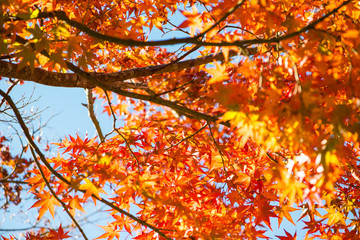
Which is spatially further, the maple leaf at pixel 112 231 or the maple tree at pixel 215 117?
the maple leaf at pixel 112 231

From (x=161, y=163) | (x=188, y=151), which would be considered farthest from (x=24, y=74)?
(x=188, y=151)

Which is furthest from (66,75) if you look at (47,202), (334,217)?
(334,217)

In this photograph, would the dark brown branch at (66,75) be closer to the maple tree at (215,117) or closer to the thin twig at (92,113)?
the maple tree at (215,117)

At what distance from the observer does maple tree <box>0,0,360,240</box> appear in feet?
4.68

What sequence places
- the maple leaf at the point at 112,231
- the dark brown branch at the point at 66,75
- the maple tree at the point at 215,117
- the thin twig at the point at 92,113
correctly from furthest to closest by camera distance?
the thin twig at the point at 92,113 → the maple leaf at the point at 112,231 → the dark brown branch at the point at 66,75 → the maple tree at the point at 215,117

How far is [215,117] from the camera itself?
194 cm

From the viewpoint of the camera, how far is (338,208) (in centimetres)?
295

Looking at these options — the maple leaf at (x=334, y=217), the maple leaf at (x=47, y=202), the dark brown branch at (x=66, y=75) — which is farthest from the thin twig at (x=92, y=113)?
the maple leaf at (x=334, y=217)

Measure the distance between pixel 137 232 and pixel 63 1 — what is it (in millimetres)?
2105

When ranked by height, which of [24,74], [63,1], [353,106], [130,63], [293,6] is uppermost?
[130,63]

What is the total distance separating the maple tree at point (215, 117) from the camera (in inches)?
56.1

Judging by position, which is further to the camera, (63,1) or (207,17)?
(207,17)

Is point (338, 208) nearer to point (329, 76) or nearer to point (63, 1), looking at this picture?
point (329, 76)

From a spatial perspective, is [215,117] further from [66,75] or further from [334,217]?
[334,217]
